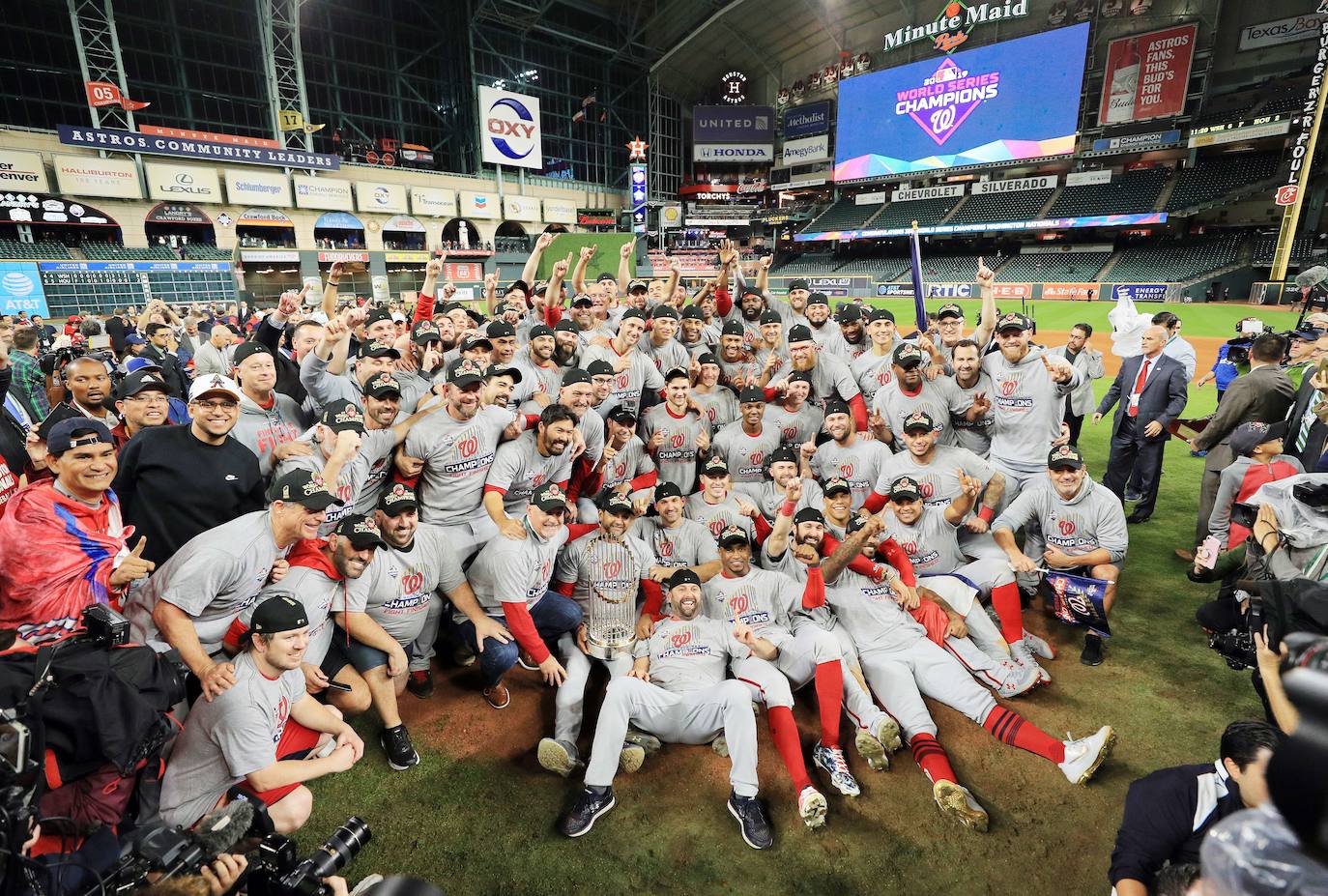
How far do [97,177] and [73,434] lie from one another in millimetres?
36308

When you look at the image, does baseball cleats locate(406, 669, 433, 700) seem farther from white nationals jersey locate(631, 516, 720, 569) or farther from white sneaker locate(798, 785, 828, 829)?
white sneaker locate(798, 785, 828, 829)

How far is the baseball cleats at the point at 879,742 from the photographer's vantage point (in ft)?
13.6

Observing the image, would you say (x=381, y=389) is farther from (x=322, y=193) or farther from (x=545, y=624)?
(x=322, y=193)

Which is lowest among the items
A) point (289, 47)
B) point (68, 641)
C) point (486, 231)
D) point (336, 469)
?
point (68, 641)

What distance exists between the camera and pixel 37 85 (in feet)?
102

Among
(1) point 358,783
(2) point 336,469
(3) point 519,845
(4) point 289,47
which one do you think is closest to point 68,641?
(2) point 336,469

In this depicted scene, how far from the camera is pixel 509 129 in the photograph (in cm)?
4294

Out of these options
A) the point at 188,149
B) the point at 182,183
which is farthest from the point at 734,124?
the point at 182,183

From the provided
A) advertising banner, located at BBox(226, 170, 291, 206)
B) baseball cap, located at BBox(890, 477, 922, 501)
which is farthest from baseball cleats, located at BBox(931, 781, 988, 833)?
advertising banner, located at BBox(226, 170, 291, 206)

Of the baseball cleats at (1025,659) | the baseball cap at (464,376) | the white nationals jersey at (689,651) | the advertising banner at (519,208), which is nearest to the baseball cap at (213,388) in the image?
the baseball cap at (464,376)

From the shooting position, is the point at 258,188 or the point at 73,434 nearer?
the point at 73,434

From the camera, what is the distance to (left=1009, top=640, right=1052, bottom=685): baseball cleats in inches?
191

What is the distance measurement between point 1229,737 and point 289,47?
149 feet

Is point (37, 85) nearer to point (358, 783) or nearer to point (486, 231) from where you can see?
point (486, 231)
